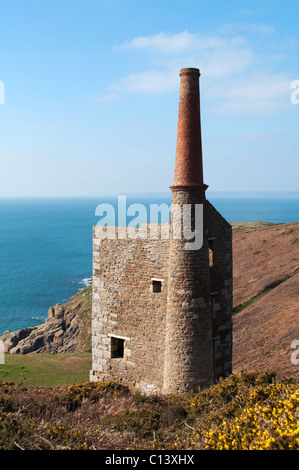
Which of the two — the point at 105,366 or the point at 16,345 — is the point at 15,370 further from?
the point at 16,345

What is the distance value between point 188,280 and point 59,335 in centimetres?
2976

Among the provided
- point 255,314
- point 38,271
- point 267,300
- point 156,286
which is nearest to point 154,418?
point 156,286

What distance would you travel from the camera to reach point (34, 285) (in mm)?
76812

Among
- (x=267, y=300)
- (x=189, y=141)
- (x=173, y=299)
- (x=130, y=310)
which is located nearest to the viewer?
Answer: (x=189, y=141)

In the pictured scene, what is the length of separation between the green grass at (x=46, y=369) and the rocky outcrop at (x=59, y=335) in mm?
8276

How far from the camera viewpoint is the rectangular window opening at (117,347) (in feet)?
53.6

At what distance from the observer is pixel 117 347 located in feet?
54.1

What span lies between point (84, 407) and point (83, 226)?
173603 mm

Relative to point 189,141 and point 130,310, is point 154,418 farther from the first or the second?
point 189,141

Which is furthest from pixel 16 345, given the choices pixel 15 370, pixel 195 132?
pixel 195 132

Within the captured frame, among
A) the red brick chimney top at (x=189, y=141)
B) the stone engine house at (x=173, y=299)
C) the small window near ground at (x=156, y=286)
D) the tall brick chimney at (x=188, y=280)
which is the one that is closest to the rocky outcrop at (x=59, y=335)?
the stone engine house at (x=173, y=299)

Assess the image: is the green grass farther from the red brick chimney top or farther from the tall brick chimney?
the red brick chimney top

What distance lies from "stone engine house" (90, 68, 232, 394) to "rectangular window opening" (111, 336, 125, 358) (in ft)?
0.13
